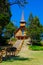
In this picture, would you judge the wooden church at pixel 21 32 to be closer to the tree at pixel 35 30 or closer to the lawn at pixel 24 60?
the tree at pixel 35 30

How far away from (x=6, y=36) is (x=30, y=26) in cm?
792

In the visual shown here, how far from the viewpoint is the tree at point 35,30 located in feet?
186

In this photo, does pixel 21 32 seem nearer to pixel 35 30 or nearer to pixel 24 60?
pixel 35 30

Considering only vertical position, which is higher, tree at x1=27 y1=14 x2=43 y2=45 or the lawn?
tree at x1=27 y1=14 x2=43 y2=45

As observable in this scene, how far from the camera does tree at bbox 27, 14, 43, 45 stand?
56.7 meters

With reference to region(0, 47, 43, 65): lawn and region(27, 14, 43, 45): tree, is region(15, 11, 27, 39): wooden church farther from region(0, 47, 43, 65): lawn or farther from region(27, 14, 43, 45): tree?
region(0, 47, 43, 65): lawn

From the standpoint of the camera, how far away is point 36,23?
2345 inches

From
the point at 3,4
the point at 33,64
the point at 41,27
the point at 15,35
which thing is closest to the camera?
the point at 33,64

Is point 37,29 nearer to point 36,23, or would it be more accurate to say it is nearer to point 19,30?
point 36,23

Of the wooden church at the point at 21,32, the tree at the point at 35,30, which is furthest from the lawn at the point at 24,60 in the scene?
the wooden church at the point at 21,32

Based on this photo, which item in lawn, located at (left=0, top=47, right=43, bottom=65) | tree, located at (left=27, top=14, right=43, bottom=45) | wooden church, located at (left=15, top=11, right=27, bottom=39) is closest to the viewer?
lawn, located at (left=0, top=47, right=43, bottom=65)

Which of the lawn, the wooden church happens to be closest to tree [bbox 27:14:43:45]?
the wooden church

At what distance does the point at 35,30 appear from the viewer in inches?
2258

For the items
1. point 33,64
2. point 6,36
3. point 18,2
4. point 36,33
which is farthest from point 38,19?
point 33,64
